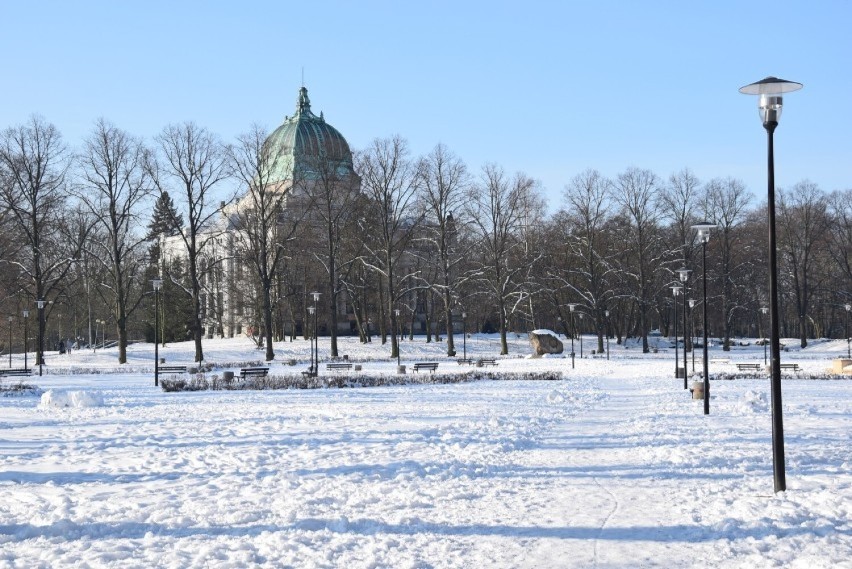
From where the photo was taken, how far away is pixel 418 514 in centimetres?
849

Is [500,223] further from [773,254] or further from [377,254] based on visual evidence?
[773,254]

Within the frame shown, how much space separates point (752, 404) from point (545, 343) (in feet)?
112

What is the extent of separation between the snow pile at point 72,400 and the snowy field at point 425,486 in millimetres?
600

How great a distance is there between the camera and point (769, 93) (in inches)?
383

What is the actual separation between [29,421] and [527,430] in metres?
10.4

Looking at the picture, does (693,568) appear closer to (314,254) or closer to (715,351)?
(314,254)

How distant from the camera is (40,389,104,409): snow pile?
2155 cm

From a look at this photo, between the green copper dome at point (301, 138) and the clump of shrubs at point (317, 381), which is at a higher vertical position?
the green copper dome at point (301, 138)

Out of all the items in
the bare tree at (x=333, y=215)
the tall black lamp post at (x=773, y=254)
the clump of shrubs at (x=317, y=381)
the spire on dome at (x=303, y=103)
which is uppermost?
the spire on dome at (x=303, y=103)

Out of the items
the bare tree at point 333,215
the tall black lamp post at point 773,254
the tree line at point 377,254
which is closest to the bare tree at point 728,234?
the tree line at point 377,254

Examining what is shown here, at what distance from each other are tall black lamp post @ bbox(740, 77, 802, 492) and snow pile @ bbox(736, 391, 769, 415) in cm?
912

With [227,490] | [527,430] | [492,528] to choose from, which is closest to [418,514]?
[492,528]

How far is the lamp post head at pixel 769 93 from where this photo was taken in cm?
957

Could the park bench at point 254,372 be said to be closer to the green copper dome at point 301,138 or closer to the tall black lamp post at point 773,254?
the tall black lamp post at point 773,254
